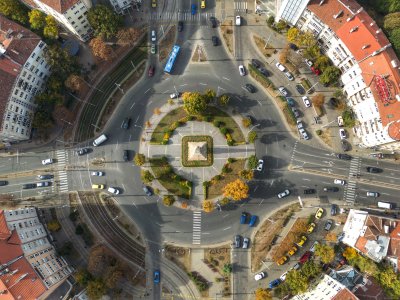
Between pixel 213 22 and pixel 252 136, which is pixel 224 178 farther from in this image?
pixel 213 22

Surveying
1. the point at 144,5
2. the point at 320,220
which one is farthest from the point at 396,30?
the point at 144,5

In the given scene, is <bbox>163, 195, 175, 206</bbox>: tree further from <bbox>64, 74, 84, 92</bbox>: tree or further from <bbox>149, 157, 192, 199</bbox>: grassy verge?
<bbox>64, 74, 84, 92</bbox>: tree

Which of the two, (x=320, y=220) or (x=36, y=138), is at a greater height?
(x=36, y=138)

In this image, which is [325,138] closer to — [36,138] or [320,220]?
[320,220]

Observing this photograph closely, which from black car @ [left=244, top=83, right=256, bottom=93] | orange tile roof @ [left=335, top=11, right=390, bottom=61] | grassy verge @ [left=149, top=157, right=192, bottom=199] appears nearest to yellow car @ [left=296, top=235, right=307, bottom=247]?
grassy verge @ [left=149, top=157, right=192, bottom=199]

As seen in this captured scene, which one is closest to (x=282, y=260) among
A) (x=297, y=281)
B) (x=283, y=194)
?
(x=297, y=281)

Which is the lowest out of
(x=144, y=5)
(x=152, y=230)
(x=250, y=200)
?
(x=152, y=230)
